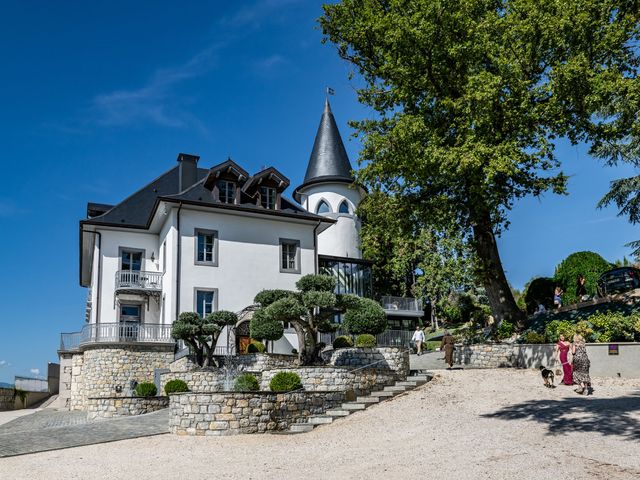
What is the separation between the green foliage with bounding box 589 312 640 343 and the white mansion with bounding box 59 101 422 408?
12.5m

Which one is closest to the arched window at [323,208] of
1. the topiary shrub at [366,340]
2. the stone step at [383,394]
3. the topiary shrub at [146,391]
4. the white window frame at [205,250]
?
the white window frame at [205,250]

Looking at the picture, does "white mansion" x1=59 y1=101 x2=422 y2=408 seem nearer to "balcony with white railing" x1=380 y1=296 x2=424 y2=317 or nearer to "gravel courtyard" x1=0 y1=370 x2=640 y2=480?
"balcony with white railing" x1=380 y1=296 x2=424 y2=317

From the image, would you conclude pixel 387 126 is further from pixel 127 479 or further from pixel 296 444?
pixel 127 479

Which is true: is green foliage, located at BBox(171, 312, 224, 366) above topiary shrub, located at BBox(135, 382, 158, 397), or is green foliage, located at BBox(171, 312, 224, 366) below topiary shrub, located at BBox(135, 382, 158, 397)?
above

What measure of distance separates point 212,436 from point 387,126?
50.4 ft

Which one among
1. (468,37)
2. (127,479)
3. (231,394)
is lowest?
(127,479)

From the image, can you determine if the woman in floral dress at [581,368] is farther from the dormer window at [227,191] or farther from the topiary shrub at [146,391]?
the dormer window at [227,191]

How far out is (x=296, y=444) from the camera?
13445mm

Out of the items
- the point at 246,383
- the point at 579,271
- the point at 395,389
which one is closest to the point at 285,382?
the point at 246,383

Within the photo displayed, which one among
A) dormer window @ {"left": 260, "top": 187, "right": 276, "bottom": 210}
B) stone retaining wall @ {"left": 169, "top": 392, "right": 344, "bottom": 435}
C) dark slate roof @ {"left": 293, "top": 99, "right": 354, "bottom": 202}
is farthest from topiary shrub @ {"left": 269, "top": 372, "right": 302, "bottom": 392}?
dark slate roof @ {"left": 293, "top": 99, "right": 354, "bottom": 202}

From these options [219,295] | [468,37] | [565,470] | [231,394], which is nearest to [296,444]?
[231,394]

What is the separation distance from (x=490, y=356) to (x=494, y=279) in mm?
3818

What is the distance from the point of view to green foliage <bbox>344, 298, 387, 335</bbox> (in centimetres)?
2050

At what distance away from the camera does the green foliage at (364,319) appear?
2050 cm
